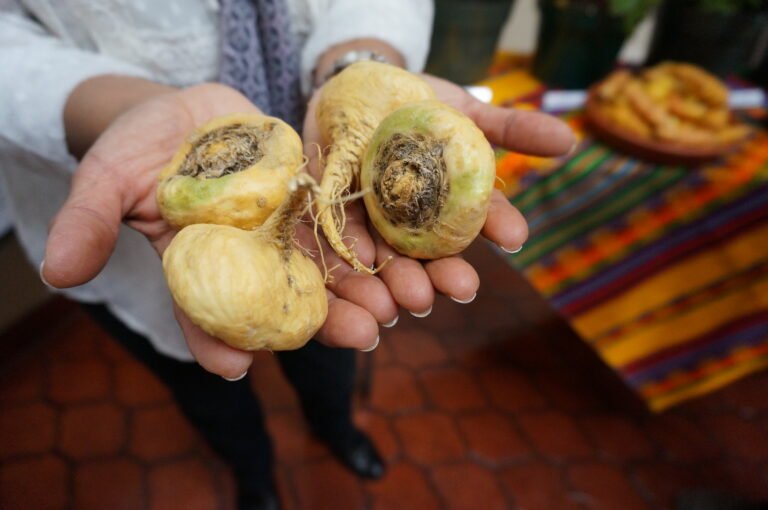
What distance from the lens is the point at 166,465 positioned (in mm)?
2039

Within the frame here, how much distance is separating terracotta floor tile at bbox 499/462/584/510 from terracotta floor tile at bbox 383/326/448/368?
60 centimetres

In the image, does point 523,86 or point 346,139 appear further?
point 523,86

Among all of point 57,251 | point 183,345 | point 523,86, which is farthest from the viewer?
point 523,86

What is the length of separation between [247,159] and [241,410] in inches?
33.1

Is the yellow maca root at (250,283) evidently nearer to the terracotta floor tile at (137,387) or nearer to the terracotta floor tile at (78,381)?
the terracotta floor tile at (137,387)

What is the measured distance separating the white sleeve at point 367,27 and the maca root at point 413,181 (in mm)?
442

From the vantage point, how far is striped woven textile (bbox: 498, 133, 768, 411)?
177cm

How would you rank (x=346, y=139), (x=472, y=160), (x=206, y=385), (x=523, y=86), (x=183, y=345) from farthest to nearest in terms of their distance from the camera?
(x=523, y=86) < (x=206, y=385) < (x=183, y=345) < (x=346, y=139) < (x=472, y=160)

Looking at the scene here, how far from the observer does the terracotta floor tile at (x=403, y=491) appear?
1982mm

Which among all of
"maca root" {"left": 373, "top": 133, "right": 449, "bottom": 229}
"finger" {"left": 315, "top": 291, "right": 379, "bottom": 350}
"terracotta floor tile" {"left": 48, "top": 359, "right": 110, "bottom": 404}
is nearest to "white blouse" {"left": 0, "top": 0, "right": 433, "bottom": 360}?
"maca root" {"left": 373, "top": 133, "right": 449, "bottom": 229}

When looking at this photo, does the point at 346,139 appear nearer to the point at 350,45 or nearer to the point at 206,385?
the point at 350,45

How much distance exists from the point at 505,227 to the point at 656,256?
108 cm

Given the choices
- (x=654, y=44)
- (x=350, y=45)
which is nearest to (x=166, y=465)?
(x=350, y=45)

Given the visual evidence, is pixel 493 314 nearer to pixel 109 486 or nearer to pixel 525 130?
pixel 525 130
